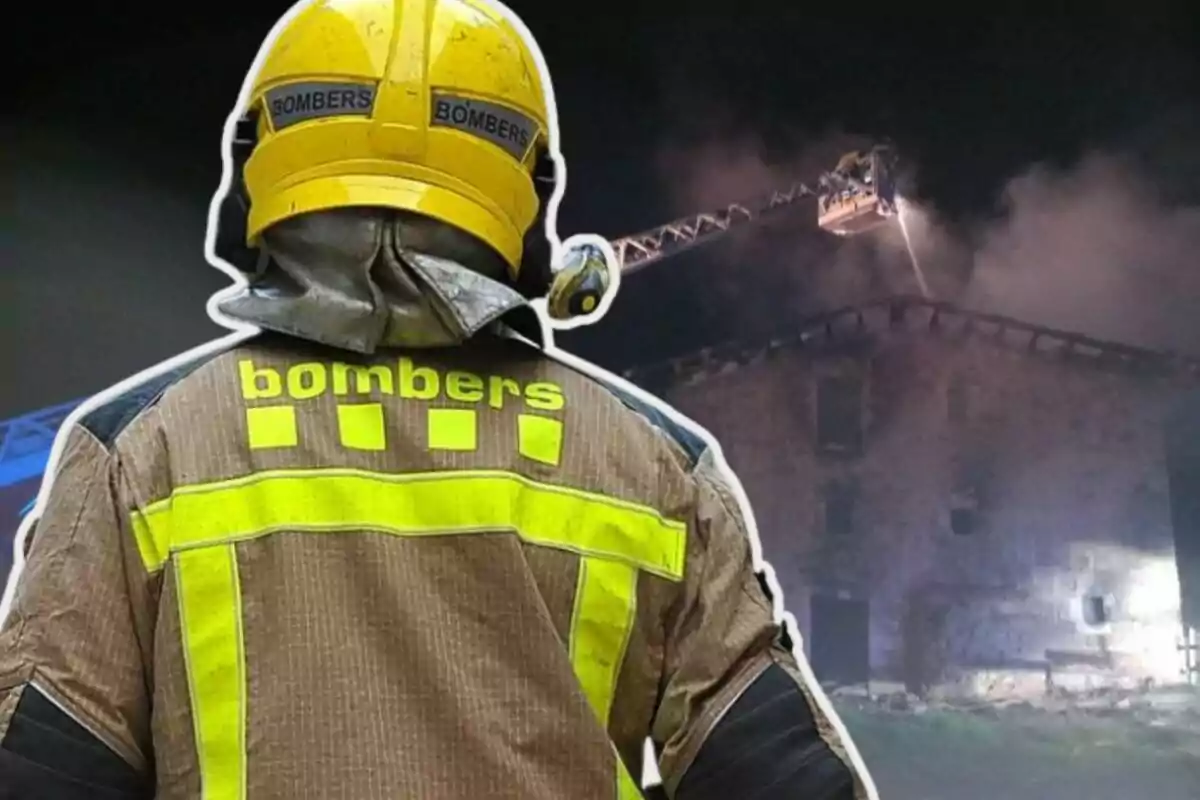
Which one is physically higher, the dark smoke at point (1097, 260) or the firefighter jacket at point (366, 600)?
the dark smoke at point (1097, 260)

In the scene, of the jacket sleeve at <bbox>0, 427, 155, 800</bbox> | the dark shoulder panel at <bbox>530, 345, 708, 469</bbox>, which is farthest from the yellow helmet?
the jacket sleeve at <bbox>0, 427, 155, 800</bbox>

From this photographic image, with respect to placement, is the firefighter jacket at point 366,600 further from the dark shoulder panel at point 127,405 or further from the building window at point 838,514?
the building window at point 838,514

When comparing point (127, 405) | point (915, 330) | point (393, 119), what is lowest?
point (127, 405)

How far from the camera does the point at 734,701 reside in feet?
3.08

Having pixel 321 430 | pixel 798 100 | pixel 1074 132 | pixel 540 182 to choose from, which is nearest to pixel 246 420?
pixel 321 430

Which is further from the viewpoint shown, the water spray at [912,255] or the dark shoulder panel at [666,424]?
the water spray at [912,255]

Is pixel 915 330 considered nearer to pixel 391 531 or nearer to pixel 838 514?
pixel 838 514

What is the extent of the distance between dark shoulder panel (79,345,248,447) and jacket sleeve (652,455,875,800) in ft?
1.15

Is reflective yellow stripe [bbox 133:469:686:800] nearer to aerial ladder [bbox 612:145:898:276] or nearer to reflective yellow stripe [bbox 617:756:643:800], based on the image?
reflective yellow stripe [bbox 617:756:643:800]

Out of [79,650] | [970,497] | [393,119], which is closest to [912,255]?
[970,497]

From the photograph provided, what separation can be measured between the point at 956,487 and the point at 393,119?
1.30 meters

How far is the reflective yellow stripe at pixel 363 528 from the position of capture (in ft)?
2.79

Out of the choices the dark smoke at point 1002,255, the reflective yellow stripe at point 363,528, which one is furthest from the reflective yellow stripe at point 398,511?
the dark smoke at point 1002,255

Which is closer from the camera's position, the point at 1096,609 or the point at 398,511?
the point at 398,511
